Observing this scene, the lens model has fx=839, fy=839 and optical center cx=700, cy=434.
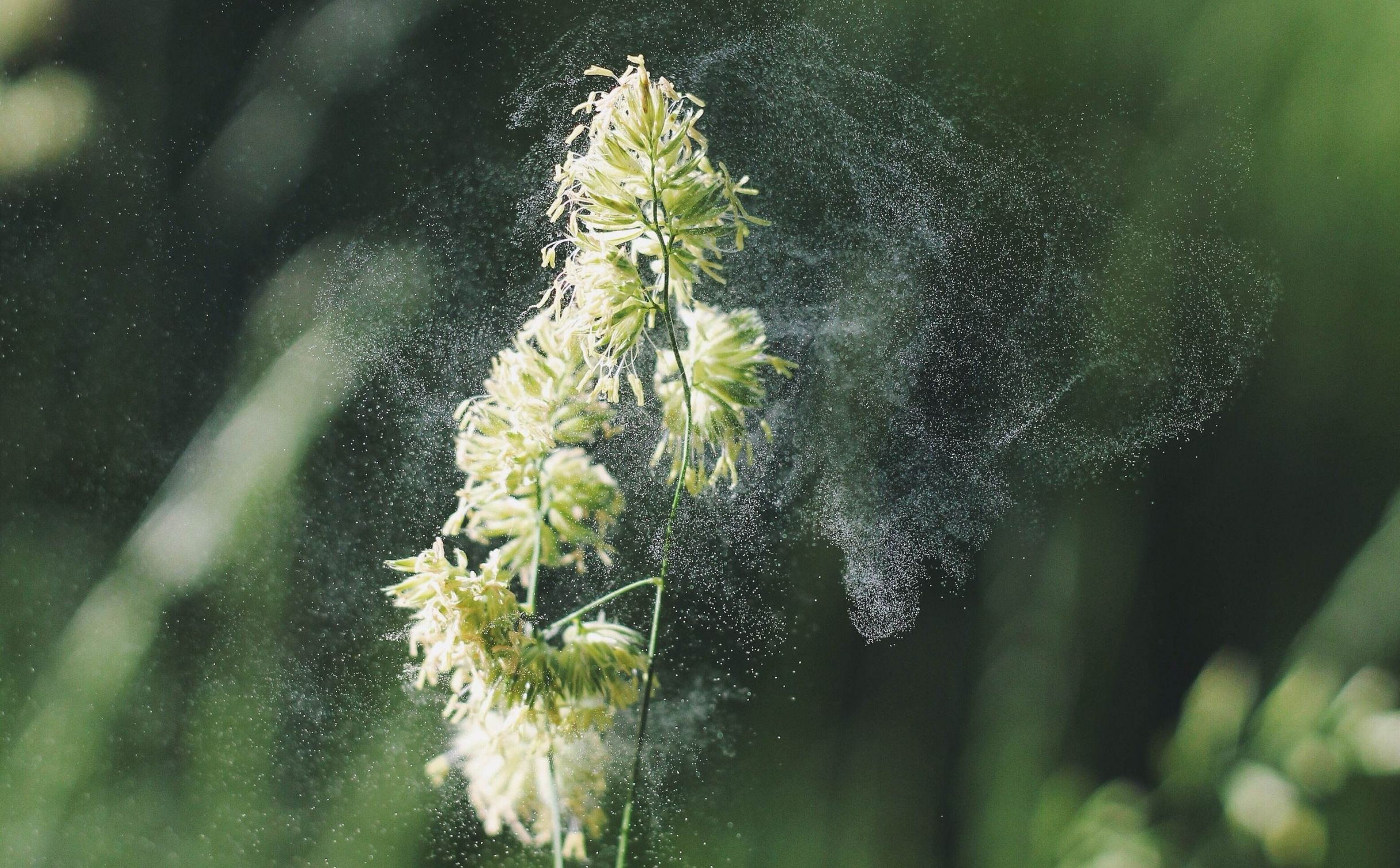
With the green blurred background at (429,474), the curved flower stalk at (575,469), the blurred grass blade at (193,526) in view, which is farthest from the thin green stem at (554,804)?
the blurred grass blade at (193,526)

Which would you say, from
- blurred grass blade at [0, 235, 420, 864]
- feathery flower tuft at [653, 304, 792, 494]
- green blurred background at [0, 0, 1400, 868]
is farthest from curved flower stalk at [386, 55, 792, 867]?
blurred grass blade at [0, 235, 420, 864]

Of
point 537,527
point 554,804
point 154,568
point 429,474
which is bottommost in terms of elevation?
point 154,568

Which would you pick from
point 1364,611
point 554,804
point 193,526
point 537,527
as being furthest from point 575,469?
point 193,526

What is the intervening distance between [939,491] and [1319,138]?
0.46 m

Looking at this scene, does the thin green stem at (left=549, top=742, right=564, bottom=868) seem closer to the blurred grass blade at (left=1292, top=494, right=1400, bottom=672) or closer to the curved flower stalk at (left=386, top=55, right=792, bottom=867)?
the curved flower stalk at (left=386, top=55, right=792, bottom=867)

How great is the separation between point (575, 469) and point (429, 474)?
0.56 m

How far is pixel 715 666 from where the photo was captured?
0.89 m

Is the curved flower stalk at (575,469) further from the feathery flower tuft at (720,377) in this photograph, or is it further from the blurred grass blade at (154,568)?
the blurred grass blade at (154,568)

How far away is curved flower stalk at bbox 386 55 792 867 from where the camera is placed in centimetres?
46

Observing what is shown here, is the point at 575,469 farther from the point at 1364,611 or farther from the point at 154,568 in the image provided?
the point at 154,568

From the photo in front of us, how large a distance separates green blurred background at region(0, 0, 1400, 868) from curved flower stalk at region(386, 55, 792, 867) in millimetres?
410

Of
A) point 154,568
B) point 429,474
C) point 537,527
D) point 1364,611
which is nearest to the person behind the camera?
point 537,527

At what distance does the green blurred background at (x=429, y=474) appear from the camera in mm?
764

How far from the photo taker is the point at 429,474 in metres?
0.96
